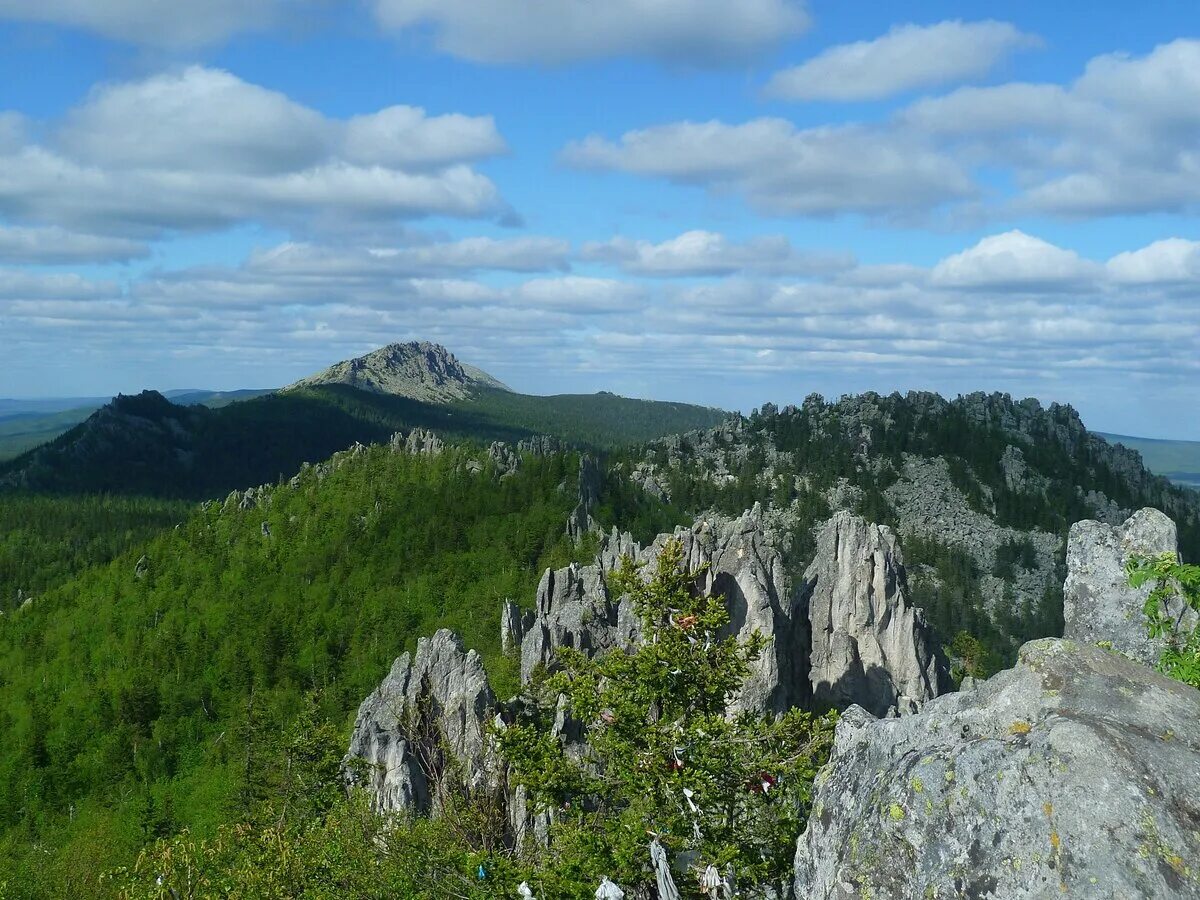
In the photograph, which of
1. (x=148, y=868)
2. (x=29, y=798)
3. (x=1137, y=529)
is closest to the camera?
(x=1137, y=529)

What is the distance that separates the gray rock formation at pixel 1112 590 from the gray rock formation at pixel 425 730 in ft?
143

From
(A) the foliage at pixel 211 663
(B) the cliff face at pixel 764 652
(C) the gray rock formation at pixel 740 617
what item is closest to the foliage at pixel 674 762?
(C) the gray rock formation at pixel 740 617

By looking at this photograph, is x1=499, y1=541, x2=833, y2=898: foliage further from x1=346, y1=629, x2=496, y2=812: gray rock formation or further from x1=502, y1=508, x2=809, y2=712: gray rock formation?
x1=346, y1=629, x2=496, y2=812: gray rock formation

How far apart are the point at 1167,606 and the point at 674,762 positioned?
42.2 ft

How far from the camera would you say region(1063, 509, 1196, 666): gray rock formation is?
2272 centimetres

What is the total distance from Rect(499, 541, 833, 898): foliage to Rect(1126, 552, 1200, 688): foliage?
9.58 metres

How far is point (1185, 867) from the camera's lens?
1205 cm

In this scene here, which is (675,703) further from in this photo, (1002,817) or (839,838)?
(1002,817)

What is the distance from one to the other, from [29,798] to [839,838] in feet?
512

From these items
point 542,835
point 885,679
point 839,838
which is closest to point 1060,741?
point 839,838

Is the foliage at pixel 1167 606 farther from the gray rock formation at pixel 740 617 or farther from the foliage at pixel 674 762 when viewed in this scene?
the gray rock formation at pixel 740 617

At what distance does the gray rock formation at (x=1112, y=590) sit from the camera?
22719 mm

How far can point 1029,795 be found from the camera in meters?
13.1

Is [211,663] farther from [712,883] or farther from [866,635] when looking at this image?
[712,883]
